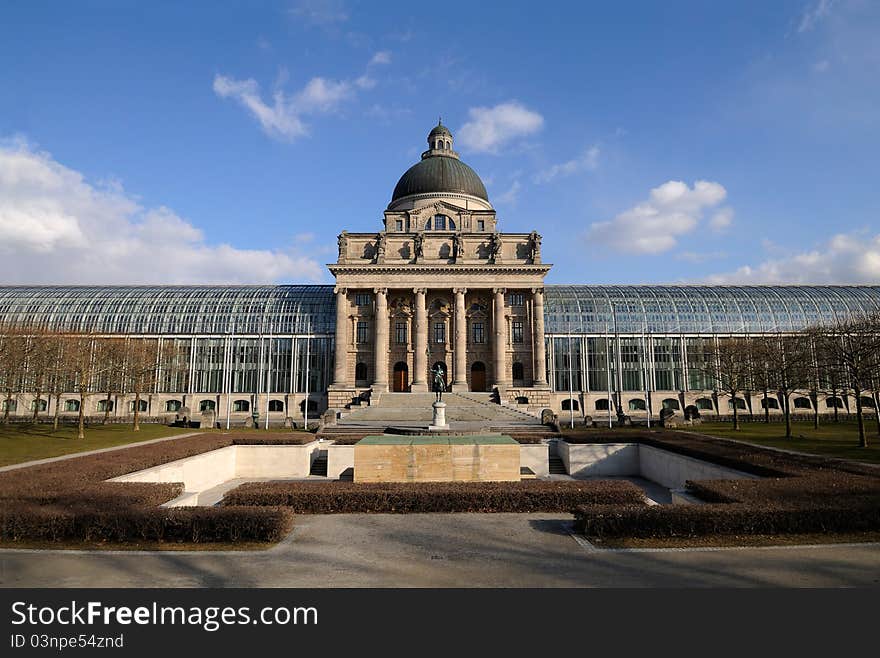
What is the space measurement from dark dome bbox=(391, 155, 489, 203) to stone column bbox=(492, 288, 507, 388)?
19352 millimetres

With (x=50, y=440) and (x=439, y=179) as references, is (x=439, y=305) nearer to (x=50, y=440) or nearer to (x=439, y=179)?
(x=439, y=179)

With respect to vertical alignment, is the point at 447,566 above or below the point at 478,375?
below

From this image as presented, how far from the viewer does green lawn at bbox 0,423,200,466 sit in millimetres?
33741

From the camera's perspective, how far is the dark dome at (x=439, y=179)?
8431cm

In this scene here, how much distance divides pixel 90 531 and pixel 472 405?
49.8 metres

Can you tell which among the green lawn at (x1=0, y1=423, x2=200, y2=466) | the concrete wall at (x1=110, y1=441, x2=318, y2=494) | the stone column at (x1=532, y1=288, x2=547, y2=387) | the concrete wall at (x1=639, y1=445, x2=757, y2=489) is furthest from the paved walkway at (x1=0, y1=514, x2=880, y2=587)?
the stone column at (x1=532, y1=288, x2=547, y2=387)

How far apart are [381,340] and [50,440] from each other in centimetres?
3920

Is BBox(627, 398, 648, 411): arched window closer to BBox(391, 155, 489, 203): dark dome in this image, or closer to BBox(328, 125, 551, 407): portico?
BBox(328, 125, 551, 407): portico

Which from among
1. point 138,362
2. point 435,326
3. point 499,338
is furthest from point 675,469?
point 138,362

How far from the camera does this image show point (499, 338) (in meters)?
74.4

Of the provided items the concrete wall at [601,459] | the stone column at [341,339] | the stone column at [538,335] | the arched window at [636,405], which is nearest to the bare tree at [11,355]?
the stone column at [341,339]

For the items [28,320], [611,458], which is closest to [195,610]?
[611,458]

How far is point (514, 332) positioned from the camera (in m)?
78.1

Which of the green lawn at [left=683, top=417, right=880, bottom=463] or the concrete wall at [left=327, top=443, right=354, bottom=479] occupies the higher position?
the green lawn at [left=683, top=417, right=880, bottom=463]
